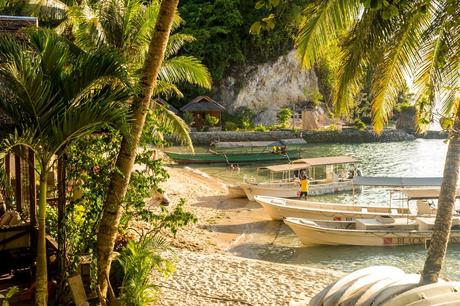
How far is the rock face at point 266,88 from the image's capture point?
5531 centimetres

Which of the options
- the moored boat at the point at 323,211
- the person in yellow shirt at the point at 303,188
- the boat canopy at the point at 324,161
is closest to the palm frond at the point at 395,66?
the moored boat at the point at 323,211

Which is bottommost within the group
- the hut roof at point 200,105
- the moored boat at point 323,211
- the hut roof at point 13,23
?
the moored boat at point 323,211

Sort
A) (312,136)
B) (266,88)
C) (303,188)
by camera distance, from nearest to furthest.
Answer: (303,188) → (312,136) → (266,88)

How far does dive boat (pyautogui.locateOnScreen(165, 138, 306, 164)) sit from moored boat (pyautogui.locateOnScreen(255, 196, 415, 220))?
1572cm

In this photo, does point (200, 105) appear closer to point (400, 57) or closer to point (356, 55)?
point (356, 55)

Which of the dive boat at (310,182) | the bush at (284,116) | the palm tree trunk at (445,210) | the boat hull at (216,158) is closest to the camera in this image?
the palm tree trunk at (445,210)

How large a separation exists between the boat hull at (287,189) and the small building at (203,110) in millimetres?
22357

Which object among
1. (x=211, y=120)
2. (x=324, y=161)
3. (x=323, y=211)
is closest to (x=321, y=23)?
(x=323, y=211)

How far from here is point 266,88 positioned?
57.4 m

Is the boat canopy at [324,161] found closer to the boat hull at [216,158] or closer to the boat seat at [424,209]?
the boat seat at [424,209]

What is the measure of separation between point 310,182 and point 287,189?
2.27 metres

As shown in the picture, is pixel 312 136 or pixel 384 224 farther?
pixel 312 136

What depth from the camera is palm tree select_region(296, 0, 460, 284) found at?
701 centimetres

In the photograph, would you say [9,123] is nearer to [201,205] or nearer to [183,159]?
[201,205]
